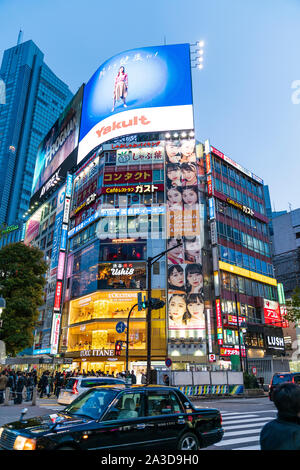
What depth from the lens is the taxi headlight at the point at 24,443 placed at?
4.87 m

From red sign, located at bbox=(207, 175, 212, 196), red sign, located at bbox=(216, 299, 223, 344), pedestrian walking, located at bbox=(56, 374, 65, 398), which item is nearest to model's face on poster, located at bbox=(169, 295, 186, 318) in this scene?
red sign, located at bbox=(216, 299, 223, 344)

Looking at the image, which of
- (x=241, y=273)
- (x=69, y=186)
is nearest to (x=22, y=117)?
(x=69, y=186)

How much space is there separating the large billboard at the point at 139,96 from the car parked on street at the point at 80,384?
129 feet

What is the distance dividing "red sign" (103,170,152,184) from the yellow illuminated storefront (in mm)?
14978

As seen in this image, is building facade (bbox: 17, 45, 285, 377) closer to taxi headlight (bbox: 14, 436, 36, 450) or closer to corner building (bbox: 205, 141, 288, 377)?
corner building (bbox: 205, 141, 288, 377)

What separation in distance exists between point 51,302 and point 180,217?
24.0 m

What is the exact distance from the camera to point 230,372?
26516 millimetres

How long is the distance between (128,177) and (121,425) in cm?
4118

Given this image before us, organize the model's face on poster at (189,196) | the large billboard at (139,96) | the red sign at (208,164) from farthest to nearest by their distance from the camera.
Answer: the large billboard at (139,96)
the red sign at (208,164)
the model's face on poster at (189,196)

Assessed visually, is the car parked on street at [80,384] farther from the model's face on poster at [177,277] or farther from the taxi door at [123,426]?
the model's face on poster at [177,277]

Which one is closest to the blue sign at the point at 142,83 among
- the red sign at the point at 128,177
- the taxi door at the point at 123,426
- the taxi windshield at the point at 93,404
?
the red sign at the point at 128,177

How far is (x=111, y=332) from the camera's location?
41.2 metres

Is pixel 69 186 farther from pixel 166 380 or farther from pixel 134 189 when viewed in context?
pixel 166 380

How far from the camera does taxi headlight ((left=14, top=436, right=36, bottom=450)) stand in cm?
487
